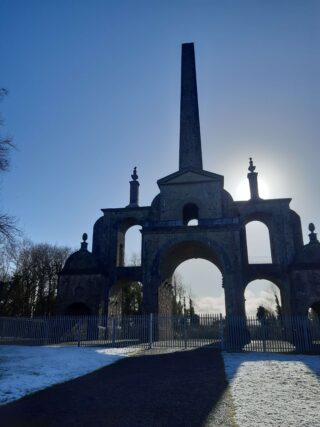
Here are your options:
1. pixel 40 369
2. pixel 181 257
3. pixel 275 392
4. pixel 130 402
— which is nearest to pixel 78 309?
pixel 181 257

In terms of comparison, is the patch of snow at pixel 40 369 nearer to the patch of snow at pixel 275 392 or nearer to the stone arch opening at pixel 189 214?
the patch of snow at pixel 275 392

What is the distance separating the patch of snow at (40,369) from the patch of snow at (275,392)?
5.00 m

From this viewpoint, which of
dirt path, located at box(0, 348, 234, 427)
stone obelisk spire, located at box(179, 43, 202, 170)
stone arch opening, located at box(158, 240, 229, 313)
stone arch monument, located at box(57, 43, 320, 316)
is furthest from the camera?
stone obelisk spire, located at box(179, 43, 202, 170)

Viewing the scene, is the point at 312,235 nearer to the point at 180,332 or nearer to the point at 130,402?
the point at 180,332

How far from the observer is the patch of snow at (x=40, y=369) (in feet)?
29.5

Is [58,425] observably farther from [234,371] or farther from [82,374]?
[234,371]

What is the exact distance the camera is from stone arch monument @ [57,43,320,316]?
84.5 feet

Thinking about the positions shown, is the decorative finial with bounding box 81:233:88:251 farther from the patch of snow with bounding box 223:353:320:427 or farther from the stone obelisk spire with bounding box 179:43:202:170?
the patch of snow with bounding box 223:353:320:427

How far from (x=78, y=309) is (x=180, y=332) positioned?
463 inches

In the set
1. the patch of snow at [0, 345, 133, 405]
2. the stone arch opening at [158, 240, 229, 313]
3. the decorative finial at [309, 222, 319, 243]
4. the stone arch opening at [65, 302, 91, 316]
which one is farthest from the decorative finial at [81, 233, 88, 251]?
the decorative finial at [309, 222, 319, 243]

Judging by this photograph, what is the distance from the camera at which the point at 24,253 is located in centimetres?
4622

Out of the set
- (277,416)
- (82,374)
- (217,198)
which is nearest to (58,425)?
(277,416)

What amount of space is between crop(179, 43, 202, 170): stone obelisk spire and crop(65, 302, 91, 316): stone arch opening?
47.8 ft

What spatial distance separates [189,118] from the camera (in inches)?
1299
